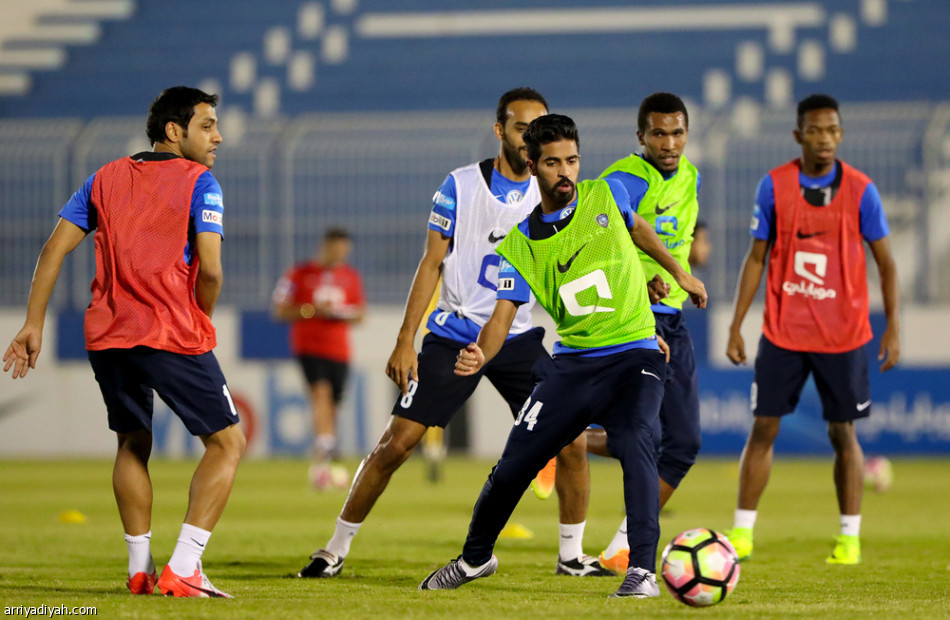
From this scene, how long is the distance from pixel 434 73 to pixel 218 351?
841 cm

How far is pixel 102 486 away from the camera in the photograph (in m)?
12.3

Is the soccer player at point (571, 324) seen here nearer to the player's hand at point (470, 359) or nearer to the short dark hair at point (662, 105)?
the player's hand at point (470, 359)

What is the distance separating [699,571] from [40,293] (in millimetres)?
2688

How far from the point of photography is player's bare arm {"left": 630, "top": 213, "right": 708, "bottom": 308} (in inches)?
206

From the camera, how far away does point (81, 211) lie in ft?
17.0

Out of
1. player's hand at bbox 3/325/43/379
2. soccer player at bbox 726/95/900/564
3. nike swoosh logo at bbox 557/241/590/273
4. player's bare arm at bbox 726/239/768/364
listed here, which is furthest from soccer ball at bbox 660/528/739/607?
player's hand at bbox 3/325/43/379

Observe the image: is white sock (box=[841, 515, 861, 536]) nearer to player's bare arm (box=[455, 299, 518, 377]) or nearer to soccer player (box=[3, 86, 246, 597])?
player's bare arm (box=[455, 299, 518, 377])

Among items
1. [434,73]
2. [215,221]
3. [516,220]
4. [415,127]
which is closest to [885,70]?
[434,73]

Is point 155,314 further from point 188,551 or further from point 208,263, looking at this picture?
point 188,551

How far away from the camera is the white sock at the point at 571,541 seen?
238 inches

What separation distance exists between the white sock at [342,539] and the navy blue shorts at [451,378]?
567 mm

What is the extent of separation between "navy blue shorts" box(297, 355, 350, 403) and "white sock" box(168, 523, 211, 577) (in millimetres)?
7877

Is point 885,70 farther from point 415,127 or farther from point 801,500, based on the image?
point 801,500

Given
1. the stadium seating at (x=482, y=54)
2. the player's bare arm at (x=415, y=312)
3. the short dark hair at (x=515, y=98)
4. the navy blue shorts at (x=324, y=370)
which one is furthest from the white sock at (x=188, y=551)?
the stadium seating at (x=482, y=54)
